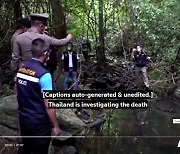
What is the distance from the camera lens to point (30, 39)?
2832mm

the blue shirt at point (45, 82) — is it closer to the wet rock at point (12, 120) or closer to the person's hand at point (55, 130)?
the person's hand at point (55, 130)

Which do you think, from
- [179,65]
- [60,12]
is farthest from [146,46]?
[60,12]

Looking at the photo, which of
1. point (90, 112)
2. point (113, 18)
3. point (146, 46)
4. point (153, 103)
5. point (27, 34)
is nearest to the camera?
point (27, 34)

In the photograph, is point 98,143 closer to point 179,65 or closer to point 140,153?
point 140,153

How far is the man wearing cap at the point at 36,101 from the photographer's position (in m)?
2.06

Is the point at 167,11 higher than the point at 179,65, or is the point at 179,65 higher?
the point at 167,11

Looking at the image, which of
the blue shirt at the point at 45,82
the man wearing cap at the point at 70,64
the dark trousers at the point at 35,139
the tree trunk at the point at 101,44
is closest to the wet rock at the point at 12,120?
the dark trousers at the point at 35,139

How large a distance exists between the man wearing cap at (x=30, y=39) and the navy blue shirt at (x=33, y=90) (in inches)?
22.9

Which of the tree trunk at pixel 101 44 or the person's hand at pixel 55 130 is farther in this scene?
the tree trunk at pixel 101 44

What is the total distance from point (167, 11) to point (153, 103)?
5.95 feet

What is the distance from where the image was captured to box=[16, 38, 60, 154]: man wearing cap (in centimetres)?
206

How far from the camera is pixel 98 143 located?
12.3ft

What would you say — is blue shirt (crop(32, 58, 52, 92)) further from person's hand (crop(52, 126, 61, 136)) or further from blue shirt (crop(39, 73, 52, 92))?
person's hand (crop(52, 126, 61, 136))

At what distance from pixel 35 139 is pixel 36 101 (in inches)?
9.8
